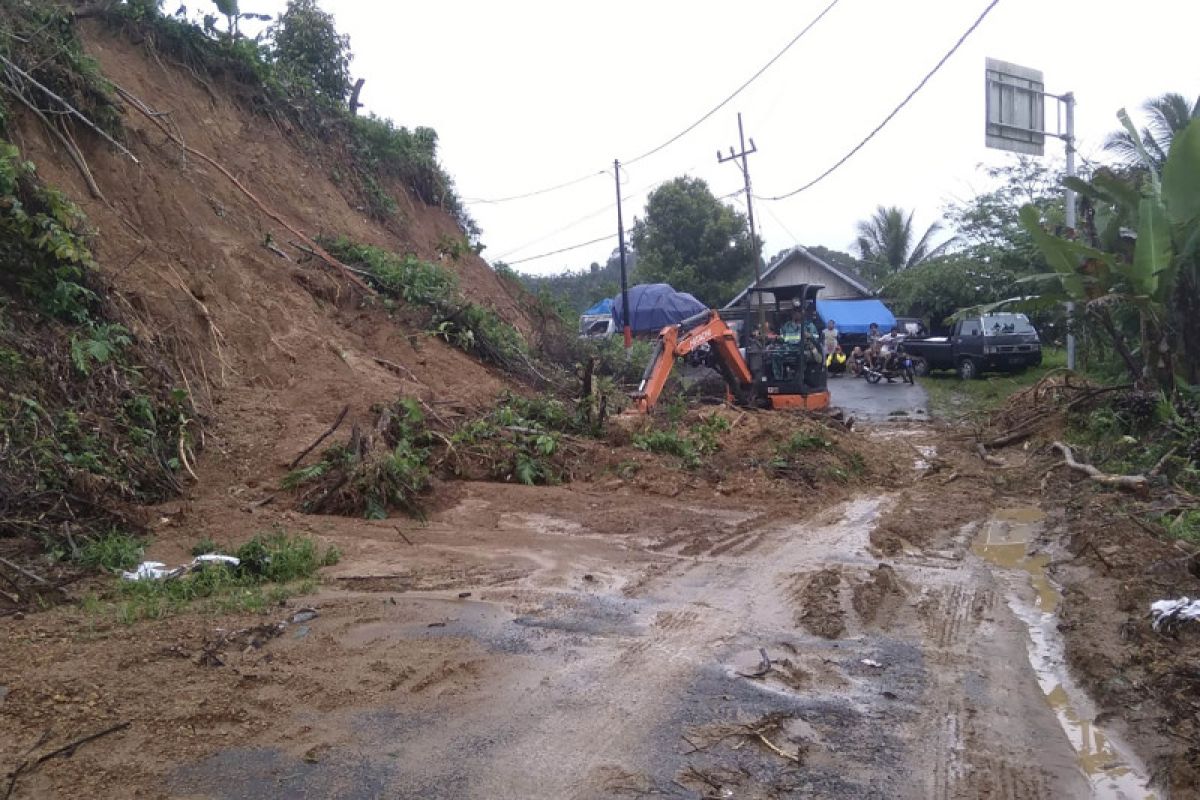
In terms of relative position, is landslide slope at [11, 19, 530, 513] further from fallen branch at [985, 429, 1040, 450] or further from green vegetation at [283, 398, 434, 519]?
fallen branch at [985, 429, 1040, 450]

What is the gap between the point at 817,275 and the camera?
4569 centimetres

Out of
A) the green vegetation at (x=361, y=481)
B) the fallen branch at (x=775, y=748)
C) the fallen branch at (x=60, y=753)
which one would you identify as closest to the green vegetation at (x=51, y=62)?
the green vegetation at (x=361, y=481)

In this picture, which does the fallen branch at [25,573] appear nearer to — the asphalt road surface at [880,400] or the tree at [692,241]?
the asphalt road surface at [880,400]

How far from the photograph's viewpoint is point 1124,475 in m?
10.4

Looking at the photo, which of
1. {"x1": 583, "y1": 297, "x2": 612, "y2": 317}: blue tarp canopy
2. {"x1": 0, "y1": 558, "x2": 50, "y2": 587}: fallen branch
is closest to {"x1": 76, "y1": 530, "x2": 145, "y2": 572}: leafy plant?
{"x1": 0, "y1": 558, "x2": 50, "y2": 587}: fallen branch

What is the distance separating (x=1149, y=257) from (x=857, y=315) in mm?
25487

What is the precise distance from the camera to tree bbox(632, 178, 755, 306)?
42.5 metres

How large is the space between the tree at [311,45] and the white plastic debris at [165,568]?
1679cm

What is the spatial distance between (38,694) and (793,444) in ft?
32.0

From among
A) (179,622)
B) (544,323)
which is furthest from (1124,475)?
(544,323)

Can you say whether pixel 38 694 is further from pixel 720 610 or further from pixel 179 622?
pixel 720 610

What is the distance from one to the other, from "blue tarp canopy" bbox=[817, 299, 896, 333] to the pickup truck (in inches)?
328

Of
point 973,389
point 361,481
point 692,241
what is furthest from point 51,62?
point 692,241

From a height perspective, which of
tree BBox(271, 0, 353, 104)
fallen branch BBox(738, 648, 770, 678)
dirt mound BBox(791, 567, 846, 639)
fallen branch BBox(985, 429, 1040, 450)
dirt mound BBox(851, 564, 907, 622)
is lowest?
dirt mound BBox(851, 564, 907, 622)
